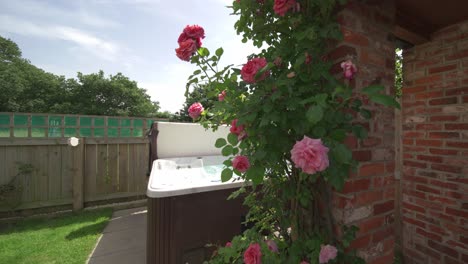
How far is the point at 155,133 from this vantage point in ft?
12.7

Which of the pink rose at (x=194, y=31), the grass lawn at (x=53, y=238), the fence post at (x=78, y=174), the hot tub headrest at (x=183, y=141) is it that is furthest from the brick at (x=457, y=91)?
the fence post at (x=78, y=174)

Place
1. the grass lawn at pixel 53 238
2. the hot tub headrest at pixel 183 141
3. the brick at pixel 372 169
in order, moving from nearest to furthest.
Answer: the brick at pixel 372 169 < the grass lawn at pixel 53 238 < the hot tub headrest at pixel 183 141

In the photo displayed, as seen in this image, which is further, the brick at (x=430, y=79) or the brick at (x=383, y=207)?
the brick at (x=430, y=79)

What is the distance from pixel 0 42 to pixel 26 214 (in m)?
26.8

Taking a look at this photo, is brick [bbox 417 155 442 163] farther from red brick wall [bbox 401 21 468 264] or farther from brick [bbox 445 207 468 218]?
brick [bbox 445 207 468 218]

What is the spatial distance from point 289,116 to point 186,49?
550mm

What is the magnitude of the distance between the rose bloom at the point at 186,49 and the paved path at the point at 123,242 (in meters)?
2.41

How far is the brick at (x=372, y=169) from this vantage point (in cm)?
97

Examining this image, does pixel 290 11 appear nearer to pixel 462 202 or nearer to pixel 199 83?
pixel 199 83

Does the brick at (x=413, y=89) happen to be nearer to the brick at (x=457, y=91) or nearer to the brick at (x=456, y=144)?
the brick at (x=457, y=91)

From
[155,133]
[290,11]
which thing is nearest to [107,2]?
[155,133]

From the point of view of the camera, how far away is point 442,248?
158 centimetres

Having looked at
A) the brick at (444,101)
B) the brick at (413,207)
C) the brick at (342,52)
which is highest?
the brick at (342,52)

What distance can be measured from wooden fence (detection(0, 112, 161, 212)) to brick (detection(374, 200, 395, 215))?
4276 mm
